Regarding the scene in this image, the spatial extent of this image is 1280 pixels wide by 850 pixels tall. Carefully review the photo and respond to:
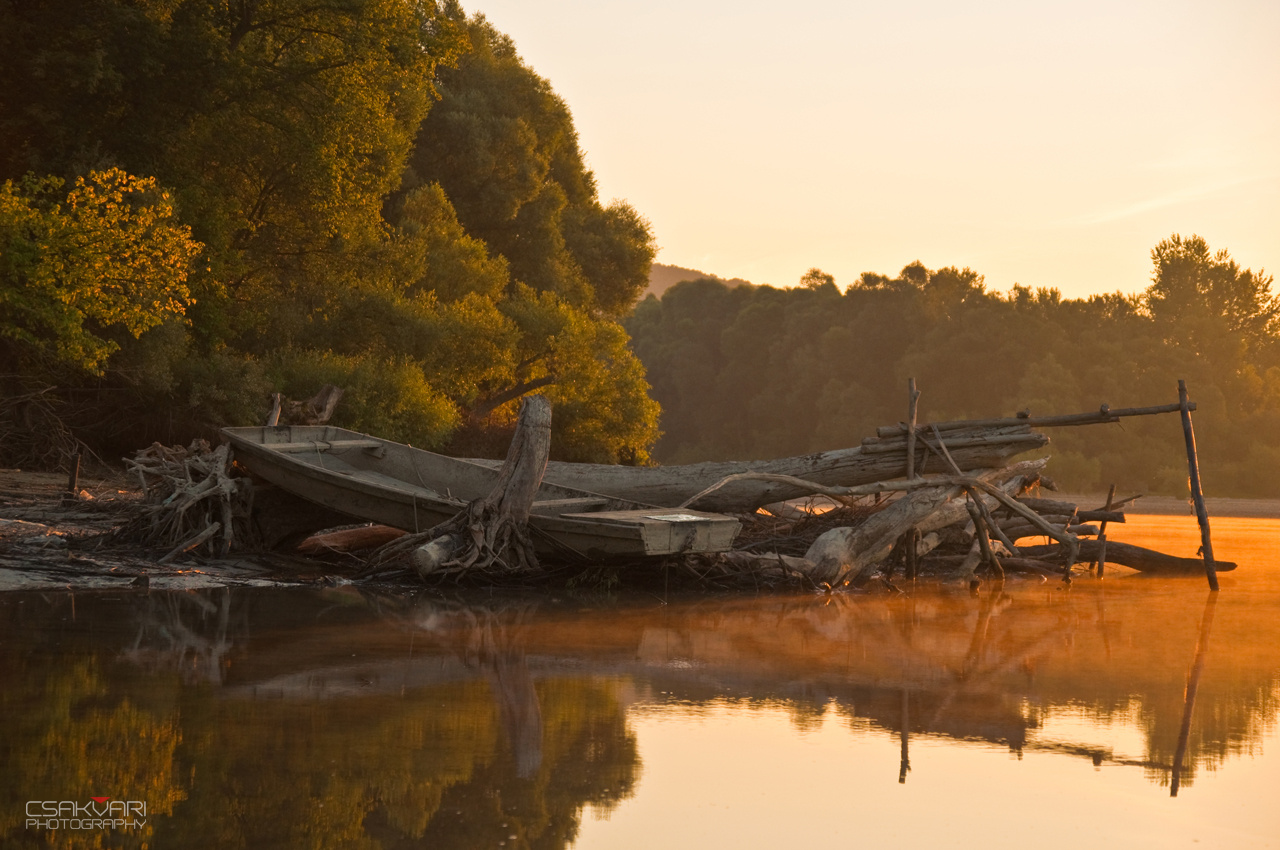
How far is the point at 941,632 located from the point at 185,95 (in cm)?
1782

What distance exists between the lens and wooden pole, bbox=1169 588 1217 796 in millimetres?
5841

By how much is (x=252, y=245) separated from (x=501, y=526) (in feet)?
54.1

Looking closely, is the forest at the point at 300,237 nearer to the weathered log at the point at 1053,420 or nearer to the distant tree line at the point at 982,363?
the distant tree line at the point at 982,363

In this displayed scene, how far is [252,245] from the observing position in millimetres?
26375

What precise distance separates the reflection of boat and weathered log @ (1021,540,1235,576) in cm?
493

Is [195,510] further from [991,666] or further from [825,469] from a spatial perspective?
[991,666]

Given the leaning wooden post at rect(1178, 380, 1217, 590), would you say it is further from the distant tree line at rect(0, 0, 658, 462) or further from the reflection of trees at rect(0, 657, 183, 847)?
the distant tree line at rect(0, 0, 658, 462)

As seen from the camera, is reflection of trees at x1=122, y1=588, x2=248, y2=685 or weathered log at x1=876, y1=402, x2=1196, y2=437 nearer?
reflection of trees at x1=122, y1=588, x2=248, y2=685

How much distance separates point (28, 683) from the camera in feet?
22.5

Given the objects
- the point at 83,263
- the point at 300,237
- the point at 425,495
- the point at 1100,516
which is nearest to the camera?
the point at 425,495

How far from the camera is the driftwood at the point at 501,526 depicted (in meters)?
12.1

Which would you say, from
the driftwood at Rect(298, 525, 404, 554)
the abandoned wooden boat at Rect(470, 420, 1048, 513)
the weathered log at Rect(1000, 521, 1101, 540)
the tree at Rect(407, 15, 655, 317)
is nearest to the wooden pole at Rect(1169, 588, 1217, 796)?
the abandoned wooden boat at Rect(470, 420, 1048, 513)

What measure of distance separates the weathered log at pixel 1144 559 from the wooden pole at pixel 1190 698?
129 inches

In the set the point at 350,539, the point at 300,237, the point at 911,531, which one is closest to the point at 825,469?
the point at 911,531
